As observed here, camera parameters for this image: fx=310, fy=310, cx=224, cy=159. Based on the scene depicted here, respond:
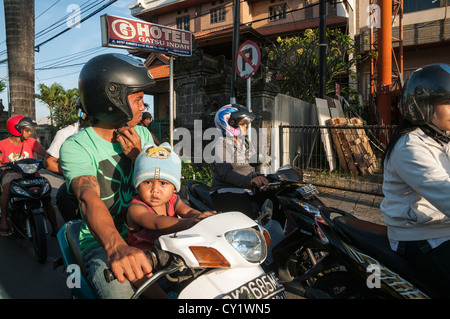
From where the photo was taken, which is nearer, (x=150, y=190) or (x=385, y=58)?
(x=150, y=190)

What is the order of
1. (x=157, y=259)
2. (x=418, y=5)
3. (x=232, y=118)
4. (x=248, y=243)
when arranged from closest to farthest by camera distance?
(x=157, y=259) < (x=248, y=243) < (x=232, y=118) < (x=418, y=5)

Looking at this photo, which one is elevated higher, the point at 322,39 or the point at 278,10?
the point at 278,10

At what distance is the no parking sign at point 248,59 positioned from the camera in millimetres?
5496

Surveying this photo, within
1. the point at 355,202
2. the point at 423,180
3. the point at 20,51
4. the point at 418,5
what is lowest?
the point at 355,202

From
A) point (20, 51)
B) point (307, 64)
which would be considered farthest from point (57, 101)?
point (307, 64)

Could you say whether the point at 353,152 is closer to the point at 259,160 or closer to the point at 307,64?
the point at 259,160

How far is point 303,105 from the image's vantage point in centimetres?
916

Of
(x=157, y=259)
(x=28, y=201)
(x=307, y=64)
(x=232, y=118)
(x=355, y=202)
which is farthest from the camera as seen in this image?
(x=307, y=64)

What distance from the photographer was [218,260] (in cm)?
122

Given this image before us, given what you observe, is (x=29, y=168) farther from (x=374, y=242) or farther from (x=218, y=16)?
(x=218, y=16)

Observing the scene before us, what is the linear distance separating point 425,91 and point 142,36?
512cm

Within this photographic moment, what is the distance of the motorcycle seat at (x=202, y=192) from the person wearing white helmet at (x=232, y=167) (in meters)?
0.07
